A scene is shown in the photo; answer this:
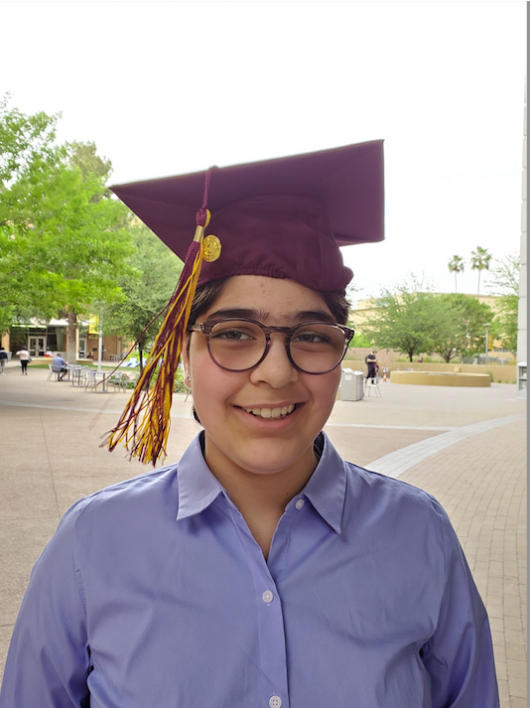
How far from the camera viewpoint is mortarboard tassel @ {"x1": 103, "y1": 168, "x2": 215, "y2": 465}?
44.1 inches

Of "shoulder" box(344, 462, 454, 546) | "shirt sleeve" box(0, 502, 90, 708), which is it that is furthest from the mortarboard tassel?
"shoulder" box(344, 462, 454, 546)

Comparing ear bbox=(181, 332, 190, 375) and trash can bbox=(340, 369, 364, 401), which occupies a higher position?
ear bbox=(181, 332, 190, 375)

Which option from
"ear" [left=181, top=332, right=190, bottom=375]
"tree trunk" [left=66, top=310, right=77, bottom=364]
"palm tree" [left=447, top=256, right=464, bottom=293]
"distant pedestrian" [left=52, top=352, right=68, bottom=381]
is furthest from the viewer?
"palm tree" [left=447, top=256, right=464, bottom=293]

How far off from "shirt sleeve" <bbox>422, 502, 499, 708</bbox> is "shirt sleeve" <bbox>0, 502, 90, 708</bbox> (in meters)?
0.63

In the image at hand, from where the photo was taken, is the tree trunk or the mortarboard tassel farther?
the tree trunk

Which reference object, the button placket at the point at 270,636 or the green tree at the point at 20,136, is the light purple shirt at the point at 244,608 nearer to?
the button placket at the point at 270,636

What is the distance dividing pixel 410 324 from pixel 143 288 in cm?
2632

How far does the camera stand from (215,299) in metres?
1.13

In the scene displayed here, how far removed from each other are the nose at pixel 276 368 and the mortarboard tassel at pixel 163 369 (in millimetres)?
177

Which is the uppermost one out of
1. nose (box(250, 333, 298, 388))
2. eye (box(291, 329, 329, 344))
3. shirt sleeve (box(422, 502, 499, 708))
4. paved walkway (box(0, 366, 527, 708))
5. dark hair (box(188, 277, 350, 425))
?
dark hair (box(188, 277, 350, 425))

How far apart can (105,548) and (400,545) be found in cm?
55

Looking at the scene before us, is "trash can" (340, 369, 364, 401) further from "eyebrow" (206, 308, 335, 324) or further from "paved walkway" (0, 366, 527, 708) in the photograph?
"eyebrow" (206, 308, 335, 324)

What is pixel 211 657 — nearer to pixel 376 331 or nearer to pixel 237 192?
pixel 237 192

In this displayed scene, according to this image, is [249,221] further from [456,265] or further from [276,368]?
[456,265]
